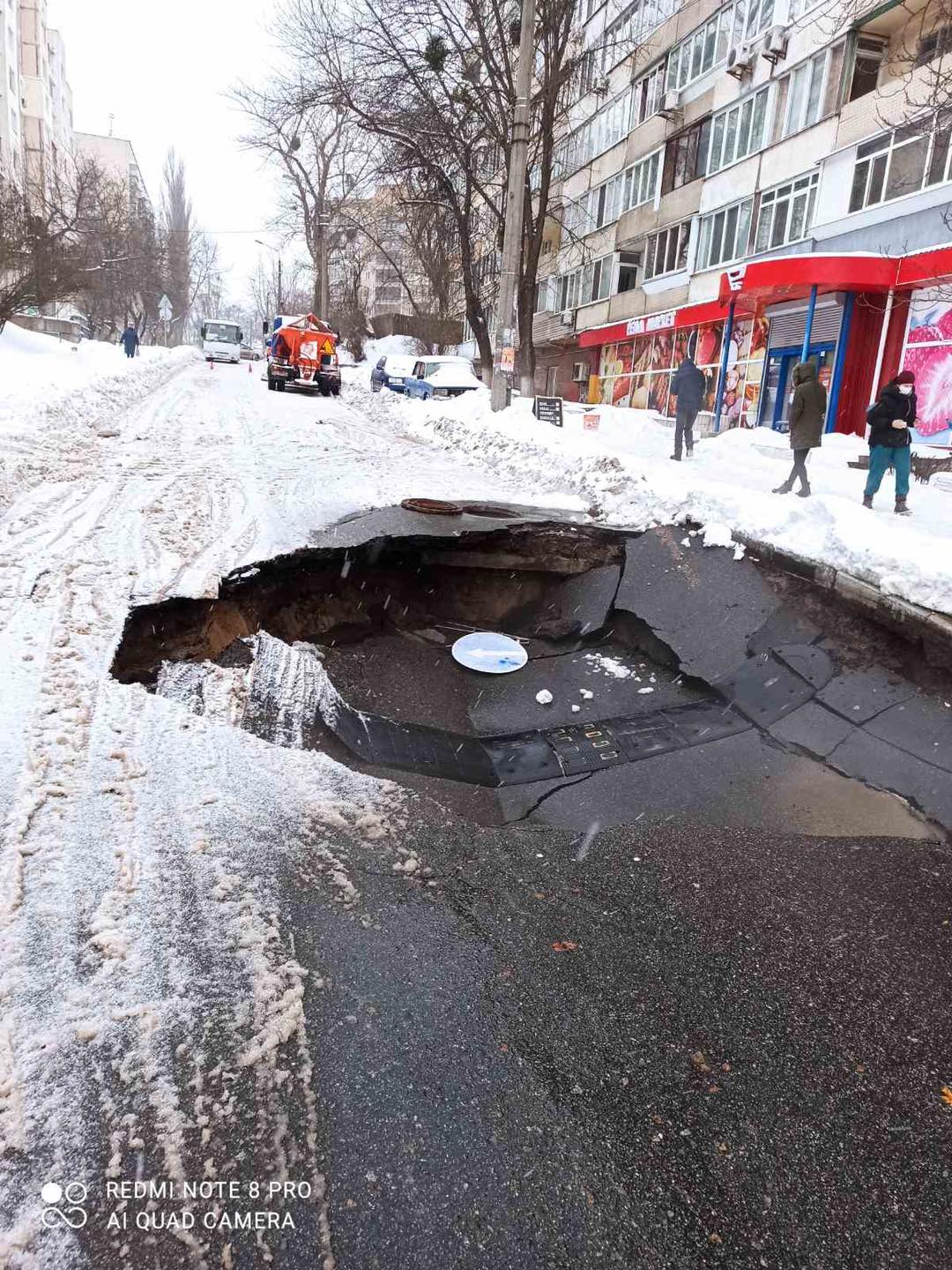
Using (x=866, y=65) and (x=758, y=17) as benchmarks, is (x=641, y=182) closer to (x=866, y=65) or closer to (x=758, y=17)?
(x=758, y=17)

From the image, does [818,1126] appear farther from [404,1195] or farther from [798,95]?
[798,95]

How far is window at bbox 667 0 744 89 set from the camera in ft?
70.5

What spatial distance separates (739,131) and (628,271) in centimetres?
Answer: 765

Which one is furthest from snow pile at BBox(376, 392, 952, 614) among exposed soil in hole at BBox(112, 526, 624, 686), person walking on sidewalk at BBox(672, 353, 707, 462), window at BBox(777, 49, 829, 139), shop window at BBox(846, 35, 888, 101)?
window at BBox(777, 49, 829, 139)

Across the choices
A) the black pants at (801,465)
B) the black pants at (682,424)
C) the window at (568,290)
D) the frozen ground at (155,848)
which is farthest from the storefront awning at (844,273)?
the window at (568,290)

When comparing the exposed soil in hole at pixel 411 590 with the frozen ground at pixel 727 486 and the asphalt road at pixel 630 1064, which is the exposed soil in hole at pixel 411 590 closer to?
the frozen ground at pixel 727 486

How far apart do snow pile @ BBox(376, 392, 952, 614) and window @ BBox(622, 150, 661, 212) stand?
1337cm

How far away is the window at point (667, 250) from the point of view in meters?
24.5

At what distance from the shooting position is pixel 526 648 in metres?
6.65

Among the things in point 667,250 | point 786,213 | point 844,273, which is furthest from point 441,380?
point 844,273

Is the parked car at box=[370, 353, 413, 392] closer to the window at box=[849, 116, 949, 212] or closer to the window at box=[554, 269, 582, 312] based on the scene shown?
the window at box=[554, 269, 582, 312]

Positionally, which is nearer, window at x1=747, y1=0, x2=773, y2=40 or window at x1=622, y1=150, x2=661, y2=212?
window at x1=747, y1=0, x2=773, y2=40

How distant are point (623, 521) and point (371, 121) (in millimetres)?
14581

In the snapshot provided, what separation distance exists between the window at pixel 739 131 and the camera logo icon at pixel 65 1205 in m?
24.9
